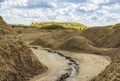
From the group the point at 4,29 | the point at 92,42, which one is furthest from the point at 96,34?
the point at 4,29

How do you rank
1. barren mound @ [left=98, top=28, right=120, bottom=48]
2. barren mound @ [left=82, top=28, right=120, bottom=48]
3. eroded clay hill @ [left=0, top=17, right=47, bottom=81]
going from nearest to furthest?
eroded clay hill @ [left=0, top=17, right=47, bottom=81] < barren mound @ [left=98, top=28, right=120, bottom=48] < barren mound @ [left=82, top=28, right=120, bottom=48]

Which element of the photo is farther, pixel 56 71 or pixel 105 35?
pixel 105 35

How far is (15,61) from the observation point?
3294 centimetres

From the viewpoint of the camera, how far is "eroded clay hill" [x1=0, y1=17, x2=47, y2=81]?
30.7 m

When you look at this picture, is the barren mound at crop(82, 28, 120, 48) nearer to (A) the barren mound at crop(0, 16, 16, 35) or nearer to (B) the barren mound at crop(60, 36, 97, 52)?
(B) the barren mound at crop(60, 36, 97, 52)

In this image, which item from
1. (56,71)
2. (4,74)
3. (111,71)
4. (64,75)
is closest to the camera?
(111,71)

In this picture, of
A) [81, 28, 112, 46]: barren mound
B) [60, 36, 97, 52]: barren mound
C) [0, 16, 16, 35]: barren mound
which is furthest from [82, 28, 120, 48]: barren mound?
[0, 16, 16, 35]: barren mound

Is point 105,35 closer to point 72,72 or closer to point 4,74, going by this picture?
point 72,72

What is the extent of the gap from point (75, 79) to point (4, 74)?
7138 millimetres

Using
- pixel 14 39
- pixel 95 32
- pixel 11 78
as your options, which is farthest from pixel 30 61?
pixel 95 32

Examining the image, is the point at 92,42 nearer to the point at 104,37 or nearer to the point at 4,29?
the point at 104,37

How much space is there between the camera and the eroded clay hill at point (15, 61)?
101 feet

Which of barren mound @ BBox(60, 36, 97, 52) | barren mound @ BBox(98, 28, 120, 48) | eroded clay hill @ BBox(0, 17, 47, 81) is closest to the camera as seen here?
eroded clay hill @ BBox(0, 17, 47, 81)

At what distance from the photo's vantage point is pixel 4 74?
29906 millimetres
